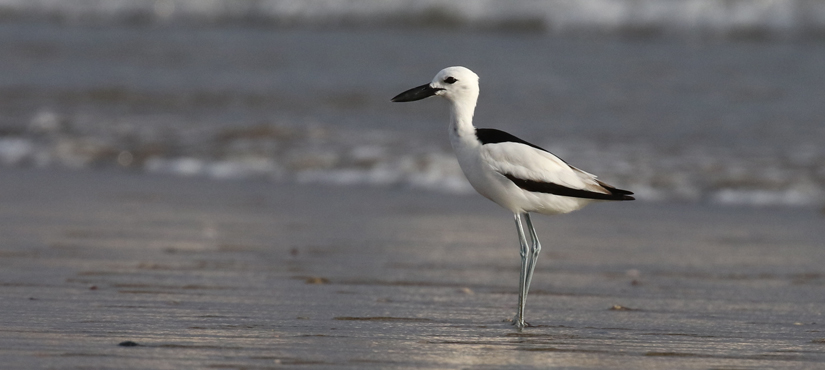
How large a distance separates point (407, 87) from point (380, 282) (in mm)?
8810

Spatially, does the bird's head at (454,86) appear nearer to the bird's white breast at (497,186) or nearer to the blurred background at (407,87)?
the bird's white breast at (497,186)

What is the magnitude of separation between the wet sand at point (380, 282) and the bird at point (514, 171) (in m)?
0.50

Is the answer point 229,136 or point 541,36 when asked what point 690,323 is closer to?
point 229,136

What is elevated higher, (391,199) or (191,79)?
(191,79)

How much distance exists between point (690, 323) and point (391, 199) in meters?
3.84

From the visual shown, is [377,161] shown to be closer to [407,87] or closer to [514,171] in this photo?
[407,87]

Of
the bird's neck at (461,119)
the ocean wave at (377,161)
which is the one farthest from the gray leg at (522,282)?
the ocean wave at (377,161)

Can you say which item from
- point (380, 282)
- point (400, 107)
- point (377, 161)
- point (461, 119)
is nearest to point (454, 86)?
point (461, 119)

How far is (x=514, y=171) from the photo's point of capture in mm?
4074

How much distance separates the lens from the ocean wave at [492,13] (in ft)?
65.0

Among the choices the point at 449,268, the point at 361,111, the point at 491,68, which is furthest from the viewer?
the point at 491,68

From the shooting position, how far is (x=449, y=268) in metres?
5.48

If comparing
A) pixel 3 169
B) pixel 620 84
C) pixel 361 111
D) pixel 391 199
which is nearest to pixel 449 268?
pixel 391 199

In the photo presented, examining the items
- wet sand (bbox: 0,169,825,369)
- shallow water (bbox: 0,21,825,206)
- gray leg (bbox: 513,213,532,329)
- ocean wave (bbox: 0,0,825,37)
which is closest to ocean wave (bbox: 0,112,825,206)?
shallow water (bbox: 0,21,825,206)
